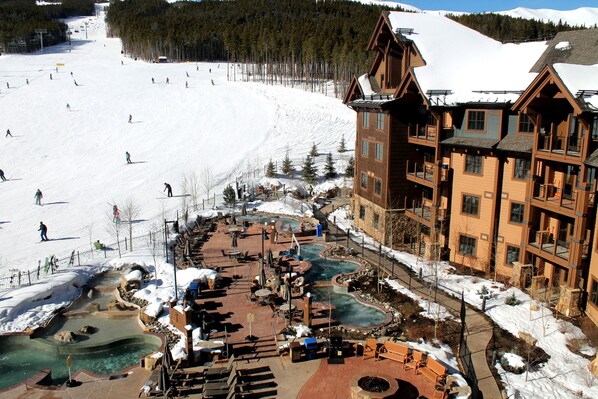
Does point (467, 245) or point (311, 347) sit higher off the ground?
point (467, 245)

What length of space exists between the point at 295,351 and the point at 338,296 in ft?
25.8

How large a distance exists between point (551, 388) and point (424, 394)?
4862 millimetres

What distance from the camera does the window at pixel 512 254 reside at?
29.1 meters

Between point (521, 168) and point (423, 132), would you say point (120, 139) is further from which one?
point (521, 168)

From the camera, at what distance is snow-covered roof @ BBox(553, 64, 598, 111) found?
2339 cm

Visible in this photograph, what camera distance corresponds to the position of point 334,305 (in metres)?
27.4

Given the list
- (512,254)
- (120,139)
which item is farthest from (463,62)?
(120,139)

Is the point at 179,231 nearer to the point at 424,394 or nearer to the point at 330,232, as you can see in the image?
the point at 330,232

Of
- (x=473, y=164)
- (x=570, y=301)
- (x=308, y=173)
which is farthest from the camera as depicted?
(x=308, y=173)

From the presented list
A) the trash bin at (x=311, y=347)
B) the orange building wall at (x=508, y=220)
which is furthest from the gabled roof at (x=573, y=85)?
the trash bin at (x=311, y=347)

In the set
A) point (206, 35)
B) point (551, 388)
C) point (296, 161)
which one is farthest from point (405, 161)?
point (206, 35)

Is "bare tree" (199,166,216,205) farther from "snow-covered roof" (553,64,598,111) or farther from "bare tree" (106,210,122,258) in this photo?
"snow-covered roof" (553,64,598,111)

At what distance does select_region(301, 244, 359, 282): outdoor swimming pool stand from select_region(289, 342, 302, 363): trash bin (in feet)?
30.5

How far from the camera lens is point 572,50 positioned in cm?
3066
